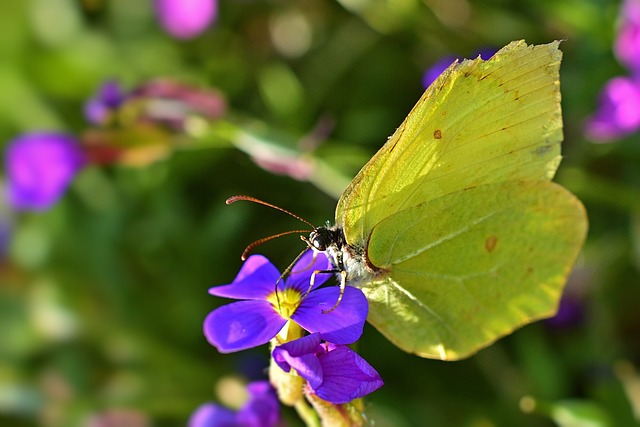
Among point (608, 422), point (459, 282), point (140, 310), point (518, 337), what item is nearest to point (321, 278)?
point (459, 282)

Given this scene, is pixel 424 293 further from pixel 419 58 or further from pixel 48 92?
pixel 48 92

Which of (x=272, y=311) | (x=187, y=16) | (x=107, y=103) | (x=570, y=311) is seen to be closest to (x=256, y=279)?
(x=272, y=311)

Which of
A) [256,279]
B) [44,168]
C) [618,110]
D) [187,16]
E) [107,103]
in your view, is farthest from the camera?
[187,16]

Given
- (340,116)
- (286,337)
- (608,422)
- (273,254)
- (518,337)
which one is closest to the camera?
(286,337)

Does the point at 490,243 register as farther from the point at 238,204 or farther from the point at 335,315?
the point at 238,204

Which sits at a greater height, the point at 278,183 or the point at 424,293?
the point at 424,293

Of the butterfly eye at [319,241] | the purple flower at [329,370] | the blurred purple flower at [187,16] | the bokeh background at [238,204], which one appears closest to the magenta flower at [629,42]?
the bokeh background at [238,204]

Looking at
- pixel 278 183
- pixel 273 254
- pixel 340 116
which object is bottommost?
pixel 273 254

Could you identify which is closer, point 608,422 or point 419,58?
point 608,422
